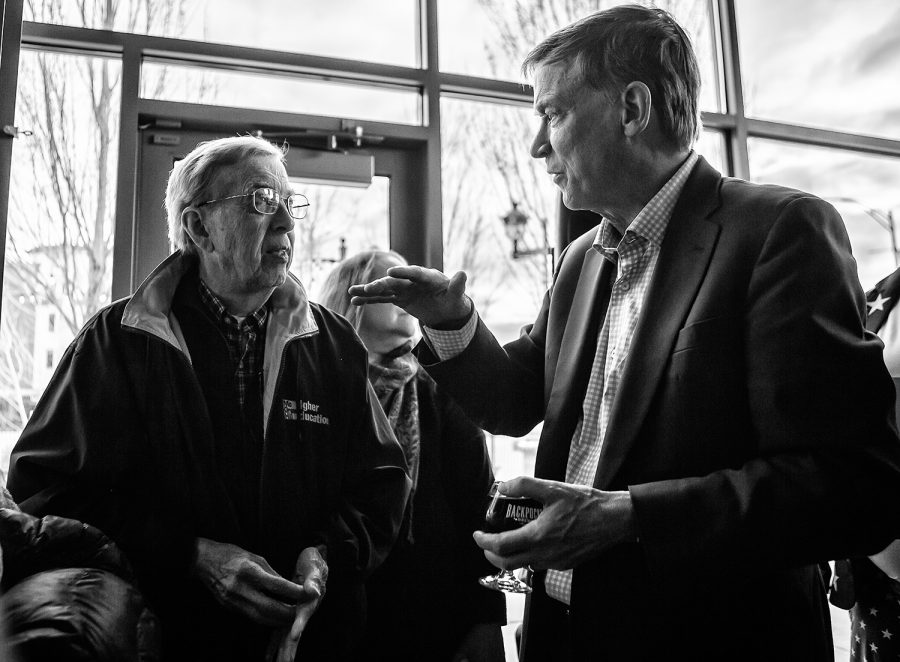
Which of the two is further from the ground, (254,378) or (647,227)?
(647,227)

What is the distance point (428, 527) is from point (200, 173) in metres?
1.17

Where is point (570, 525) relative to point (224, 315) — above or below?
below

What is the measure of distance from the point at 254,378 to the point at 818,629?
1285mm

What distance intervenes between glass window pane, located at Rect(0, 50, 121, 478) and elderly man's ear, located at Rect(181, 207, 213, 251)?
52.4 inches

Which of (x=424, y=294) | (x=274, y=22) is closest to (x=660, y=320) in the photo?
(x=424, y=294)

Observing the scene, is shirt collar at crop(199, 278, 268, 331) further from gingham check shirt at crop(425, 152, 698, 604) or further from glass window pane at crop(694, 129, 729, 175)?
glass window pane at crop(694, 129, 729, 175)

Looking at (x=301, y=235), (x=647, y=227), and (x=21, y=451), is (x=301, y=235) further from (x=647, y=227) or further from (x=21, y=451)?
(x=647, y=227)

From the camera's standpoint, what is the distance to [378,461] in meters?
1.81

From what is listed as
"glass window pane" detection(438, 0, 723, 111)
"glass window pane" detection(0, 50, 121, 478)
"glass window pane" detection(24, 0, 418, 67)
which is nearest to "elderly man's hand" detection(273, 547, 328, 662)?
"glass window pane" detection(0, 50, 121, 478)

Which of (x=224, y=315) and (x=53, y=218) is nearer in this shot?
(x=224, y=315)

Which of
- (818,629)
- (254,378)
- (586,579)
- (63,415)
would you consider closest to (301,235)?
(254,378)

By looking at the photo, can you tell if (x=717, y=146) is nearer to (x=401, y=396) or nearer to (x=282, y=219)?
(x=401, y=396)

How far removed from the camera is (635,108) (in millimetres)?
1457

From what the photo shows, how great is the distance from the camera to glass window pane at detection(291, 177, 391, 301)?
10.7 ft
